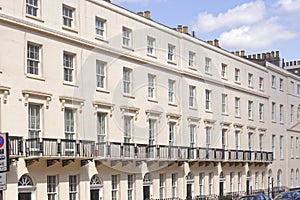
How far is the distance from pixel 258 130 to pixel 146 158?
74.4 ft

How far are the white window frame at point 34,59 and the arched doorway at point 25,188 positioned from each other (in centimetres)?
523

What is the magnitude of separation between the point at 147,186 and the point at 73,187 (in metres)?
7.90

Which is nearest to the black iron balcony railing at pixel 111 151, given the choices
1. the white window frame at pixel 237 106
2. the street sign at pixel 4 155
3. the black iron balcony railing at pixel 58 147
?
the black iron balcony railing at pixel 58 147

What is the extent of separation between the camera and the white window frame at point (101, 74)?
32.4 metres

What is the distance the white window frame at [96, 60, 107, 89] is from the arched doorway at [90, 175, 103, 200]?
548cm

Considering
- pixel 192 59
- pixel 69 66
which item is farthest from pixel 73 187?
pixel 192 59

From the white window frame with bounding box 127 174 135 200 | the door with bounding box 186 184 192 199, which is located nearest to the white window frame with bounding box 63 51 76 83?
the white window frame with bounding box 127 174 135 200

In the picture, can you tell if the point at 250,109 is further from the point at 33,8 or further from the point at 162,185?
the point at 33,8

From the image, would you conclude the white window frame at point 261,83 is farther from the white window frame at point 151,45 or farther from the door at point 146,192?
the door at point 146,192

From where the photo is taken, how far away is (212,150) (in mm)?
43375

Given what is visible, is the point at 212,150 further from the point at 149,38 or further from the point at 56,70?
the point at 56,70

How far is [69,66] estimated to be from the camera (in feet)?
98.9

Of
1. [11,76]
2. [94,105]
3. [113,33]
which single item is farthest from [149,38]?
[11,76]

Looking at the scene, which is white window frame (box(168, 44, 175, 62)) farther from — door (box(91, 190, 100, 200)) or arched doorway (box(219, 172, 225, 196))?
door (box(91, 190, 100, 200))
